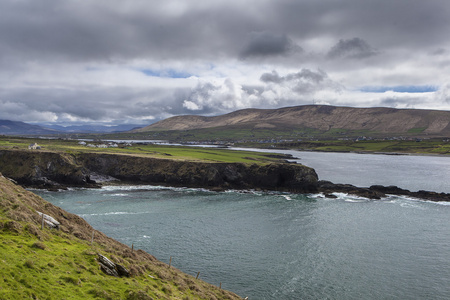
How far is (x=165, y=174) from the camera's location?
9831cm

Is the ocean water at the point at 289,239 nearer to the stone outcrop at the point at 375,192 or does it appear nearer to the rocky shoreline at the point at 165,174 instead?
the stone outcrop at the point at 375,192

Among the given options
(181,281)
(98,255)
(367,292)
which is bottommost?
(367,292)

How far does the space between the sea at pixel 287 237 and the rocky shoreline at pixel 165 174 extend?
22.2ft

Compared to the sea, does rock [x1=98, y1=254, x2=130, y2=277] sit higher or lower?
higher

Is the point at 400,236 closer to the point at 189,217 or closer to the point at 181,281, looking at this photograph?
the point at 189,217

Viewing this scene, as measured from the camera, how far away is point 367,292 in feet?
111

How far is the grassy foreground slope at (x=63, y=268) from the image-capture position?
17453mm

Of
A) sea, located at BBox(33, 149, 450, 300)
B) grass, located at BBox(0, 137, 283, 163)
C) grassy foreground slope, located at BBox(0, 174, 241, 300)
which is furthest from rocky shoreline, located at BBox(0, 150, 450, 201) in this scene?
grassy foreground slope, located at BBox(0, 174, 241, 300)

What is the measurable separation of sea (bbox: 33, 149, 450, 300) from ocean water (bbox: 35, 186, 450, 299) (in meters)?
0.14

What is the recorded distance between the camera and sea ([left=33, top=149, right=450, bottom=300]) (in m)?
35.6

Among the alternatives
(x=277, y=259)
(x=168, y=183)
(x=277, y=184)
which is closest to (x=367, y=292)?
(x=277, y=259)

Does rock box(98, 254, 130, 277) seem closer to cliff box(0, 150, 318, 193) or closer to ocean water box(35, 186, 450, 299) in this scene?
ocean water box(35, 186, 450, 299)

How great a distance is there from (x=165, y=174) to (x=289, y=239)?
57.4 metres

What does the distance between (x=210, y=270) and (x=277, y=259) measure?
9828 mm
